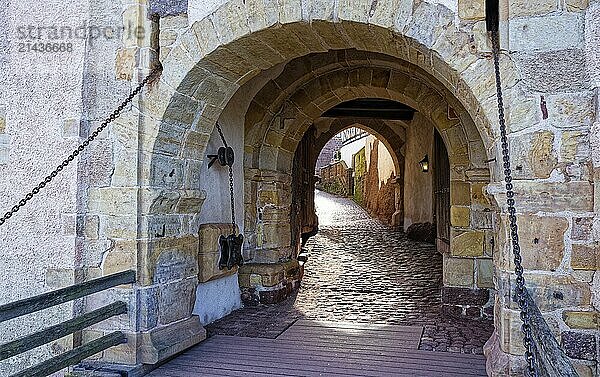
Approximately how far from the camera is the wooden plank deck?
3443 mm

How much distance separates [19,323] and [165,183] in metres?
1.33

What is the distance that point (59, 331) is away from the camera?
3037 millimetres

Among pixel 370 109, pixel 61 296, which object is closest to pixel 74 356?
pixel 61 296

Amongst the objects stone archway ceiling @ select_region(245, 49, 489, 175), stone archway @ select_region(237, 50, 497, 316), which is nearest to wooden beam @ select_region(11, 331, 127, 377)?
stone archway @ select_region(237, 50, 497, 316)

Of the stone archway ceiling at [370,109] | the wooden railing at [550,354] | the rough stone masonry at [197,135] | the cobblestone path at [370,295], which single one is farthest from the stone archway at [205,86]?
the stone archway ceiling at [370,109]

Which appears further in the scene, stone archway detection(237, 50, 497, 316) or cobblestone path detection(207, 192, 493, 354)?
stone archway detection(237, 50, 497, 316)

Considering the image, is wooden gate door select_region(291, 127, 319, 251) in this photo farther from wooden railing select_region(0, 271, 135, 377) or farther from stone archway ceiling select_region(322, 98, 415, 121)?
wooden railing select_region(0, 271, 135, 377)

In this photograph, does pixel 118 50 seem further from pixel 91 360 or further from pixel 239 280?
pixel 239 280

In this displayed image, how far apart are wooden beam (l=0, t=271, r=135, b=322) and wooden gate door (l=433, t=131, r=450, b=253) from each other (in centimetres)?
324

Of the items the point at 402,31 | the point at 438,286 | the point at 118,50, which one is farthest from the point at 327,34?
the point at 438,286

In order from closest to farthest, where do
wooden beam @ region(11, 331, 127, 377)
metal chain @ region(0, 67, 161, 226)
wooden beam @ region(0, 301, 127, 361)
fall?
1. wooden beam @ region(0, 301, 127, 361)
2. wooden beam @ region(11, 331, 127, 377)
3. metal chain @ region(0, 67, 161, 226)

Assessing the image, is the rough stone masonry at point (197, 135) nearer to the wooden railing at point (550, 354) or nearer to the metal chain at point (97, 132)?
the metal chain at point (97, 132)

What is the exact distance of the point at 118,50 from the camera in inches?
143

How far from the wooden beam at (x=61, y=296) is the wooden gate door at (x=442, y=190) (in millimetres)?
3237
